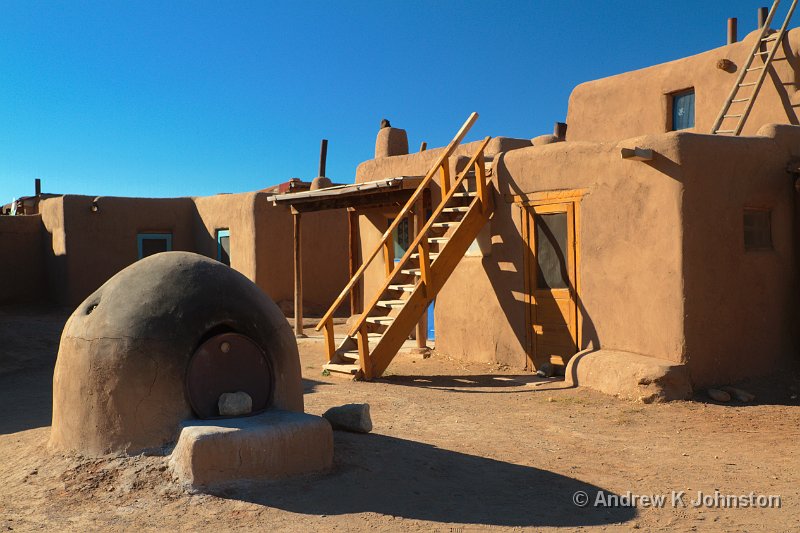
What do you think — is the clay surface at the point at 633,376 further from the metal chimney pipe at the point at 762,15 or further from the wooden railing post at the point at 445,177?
the metal chimney pipe at the point at 762,15

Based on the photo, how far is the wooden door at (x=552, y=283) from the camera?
1030cm

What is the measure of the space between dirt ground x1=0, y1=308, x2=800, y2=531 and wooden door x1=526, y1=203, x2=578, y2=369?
3.58 ft

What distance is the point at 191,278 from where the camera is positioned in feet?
20.1

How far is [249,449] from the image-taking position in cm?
539

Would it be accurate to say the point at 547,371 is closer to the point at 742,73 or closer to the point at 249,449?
the point at 742,73

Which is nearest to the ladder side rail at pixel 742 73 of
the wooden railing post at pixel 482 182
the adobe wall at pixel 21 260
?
the wooden railing post at pixel 482 182

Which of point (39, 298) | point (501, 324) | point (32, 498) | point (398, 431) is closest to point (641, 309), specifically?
point (501, 324)

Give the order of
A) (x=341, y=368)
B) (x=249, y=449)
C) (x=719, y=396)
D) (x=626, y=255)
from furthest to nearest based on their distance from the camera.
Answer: (x=341, y=368) → (x=626, y=255) → (x=719, y=396) → (x=249, y=449)

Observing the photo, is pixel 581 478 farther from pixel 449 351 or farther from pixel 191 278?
pixel 449 351

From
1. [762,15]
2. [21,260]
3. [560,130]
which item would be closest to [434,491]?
[762,15]

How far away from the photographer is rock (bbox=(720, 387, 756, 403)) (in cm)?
879

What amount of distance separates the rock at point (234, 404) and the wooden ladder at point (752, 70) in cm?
859

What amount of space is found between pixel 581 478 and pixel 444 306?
6581mm

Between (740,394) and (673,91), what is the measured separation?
6.81m
